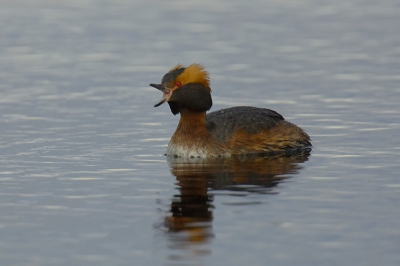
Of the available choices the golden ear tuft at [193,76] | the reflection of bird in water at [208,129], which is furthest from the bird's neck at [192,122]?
the golden ear tuft at [193,76]

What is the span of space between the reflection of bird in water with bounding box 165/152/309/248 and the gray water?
39 millimetres

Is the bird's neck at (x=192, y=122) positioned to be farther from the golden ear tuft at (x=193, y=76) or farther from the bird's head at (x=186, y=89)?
the golden ear tuft at (x=193, y=76)

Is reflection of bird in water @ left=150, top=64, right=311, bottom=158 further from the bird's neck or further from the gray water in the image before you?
the gray water

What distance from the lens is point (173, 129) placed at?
18.7 metres

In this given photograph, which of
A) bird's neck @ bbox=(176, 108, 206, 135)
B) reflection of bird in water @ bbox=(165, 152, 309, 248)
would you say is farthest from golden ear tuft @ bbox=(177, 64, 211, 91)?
reflection of bird in water @ bbox=(165, 152, 309, 248)

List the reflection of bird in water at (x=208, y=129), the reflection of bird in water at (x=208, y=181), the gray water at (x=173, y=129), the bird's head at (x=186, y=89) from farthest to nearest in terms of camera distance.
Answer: the bird's head at (x=186, y=89), the reflection of bird in water at (x=208, y=129), the reflection of bird in water at (x=208, y=181), the gray water at (x=173, y=129)

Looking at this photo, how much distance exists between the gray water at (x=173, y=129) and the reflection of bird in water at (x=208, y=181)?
0.13 feet

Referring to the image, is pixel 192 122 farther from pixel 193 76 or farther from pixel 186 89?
pixel 193 76

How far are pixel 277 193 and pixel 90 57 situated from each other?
12983 mm

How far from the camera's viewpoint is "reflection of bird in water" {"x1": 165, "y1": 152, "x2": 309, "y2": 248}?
1205 centimetres

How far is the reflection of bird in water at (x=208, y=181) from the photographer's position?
12.1 meters

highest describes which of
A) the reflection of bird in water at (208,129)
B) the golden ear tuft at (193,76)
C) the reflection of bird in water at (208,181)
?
the golden ear tuft at (193,76)

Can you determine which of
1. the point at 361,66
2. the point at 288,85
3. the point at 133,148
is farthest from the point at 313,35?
the point at 133,148

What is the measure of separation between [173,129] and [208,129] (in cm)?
180
